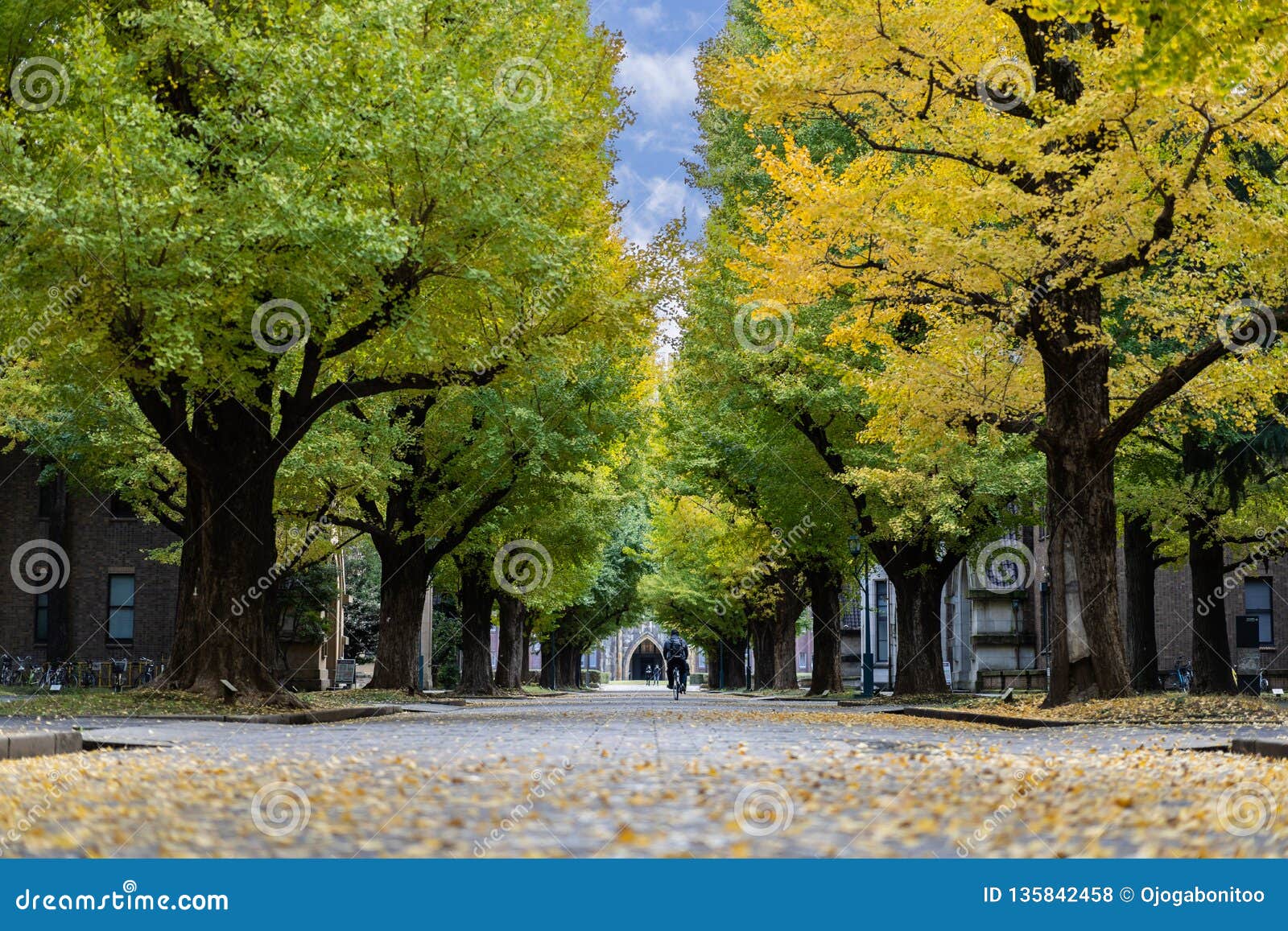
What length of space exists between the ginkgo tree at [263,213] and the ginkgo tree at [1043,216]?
11.2 ft

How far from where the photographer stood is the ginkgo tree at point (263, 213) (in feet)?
51.3

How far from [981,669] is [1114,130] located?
33346 mm

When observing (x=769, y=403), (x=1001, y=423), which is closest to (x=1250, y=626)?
(x=769, y=403)

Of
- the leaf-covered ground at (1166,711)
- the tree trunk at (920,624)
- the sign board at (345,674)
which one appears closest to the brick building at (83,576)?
the sign board at (345,674)

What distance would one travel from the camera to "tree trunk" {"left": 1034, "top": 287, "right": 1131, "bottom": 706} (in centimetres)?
1836

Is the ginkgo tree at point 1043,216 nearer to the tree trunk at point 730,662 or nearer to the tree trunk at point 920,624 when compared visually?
the tree trunk at point 920,624

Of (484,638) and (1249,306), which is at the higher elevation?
(1249,306)

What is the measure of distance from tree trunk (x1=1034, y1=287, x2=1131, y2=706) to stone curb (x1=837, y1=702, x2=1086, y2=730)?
1.00m

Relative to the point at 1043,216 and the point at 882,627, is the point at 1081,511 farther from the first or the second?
the point at 882,627

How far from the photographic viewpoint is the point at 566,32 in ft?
69.5

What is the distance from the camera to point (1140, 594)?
99.5 ft

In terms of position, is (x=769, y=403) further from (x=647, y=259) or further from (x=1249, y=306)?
(x=1249, y=306)

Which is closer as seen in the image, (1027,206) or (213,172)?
(1027,206)

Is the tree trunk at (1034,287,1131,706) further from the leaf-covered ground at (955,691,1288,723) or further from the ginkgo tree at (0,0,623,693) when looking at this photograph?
the ginkgo tree at (0,0,623,693)
